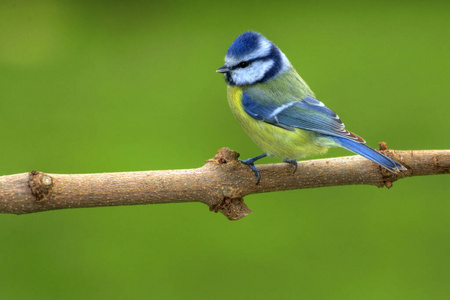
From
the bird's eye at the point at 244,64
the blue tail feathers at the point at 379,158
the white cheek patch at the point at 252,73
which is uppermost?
the white cheek patch at the point at 252,73

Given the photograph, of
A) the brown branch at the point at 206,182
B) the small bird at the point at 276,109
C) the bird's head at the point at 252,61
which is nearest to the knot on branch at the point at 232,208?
the brown branch at the point at 206,182

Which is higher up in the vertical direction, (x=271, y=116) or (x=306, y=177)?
(x=271, y=116)

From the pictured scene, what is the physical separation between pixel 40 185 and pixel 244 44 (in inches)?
14.9

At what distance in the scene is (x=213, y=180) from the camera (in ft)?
2.44

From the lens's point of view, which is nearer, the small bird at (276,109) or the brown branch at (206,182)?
the brown branch at (206,182)

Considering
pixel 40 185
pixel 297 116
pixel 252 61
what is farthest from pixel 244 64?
pixel 40 185

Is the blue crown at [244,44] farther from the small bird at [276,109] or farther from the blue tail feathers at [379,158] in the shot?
the blue tail feathers at [379,158]

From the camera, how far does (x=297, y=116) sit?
2.95 ft

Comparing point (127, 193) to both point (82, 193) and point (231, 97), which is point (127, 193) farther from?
point (231, 97)

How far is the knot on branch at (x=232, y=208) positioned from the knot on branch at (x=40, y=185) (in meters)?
0.23

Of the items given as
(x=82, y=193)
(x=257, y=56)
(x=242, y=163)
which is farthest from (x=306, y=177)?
(x=82, y=193)

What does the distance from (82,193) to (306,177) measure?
0.34m

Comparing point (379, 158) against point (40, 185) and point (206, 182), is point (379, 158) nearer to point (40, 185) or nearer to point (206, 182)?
point (206, 182)

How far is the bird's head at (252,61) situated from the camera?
815 millimetres
